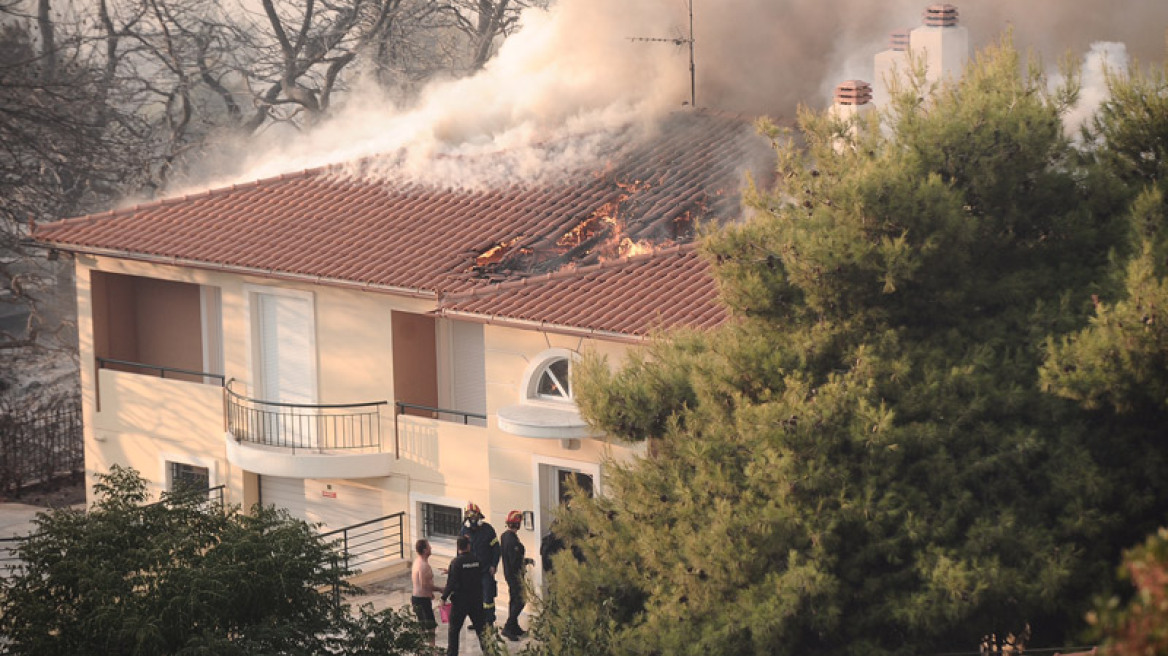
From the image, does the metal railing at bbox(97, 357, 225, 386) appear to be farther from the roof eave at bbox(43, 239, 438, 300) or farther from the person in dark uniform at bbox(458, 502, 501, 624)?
the person in dark uniform at bbox(458, 502, 501, 624)

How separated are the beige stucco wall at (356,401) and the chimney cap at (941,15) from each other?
19.4ft

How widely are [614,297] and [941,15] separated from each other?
5.57 metres

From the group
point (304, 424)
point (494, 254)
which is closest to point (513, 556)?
point (494, 254)

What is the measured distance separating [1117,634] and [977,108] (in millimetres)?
10079

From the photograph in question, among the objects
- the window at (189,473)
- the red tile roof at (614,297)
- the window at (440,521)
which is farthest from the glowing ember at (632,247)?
the window at (189,473)

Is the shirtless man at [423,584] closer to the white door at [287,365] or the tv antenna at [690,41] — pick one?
the white door at [287,365]

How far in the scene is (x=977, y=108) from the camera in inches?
630

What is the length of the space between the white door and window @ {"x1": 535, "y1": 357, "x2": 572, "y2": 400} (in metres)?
4.24

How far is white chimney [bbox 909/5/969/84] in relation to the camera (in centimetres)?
2362

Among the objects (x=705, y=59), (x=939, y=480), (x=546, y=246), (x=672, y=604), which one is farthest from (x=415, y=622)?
(x=705, y=59)

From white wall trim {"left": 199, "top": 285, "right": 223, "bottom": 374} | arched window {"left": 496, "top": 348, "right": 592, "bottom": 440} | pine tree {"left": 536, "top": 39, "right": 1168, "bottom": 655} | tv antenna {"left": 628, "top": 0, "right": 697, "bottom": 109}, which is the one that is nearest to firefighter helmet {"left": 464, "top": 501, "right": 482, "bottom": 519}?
arched window {"left": 496, "top": 348, "right": 592, "bottom": 440}

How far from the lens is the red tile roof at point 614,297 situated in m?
21.9

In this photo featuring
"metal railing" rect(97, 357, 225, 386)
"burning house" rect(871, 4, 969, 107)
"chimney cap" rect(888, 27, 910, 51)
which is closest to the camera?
"burning house" rect(871, 4, 969, 107)

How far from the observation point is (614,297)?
74.4ft
